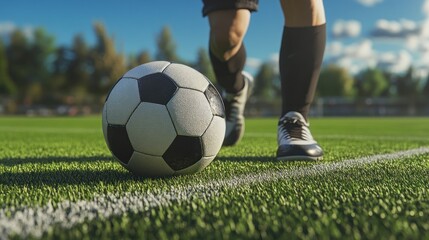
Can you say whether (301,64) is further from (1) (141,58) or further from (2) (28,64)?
(2) (28,64)

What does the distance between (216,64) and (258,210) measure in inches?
92.5

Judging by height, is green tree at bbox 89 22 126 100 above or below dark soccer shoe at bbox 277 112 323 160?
below

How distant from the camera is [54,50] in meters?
45.8

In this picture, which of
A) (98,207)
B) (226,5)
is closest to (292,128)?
(226,5)

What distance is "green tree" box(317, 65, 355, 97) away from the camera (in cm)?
5516

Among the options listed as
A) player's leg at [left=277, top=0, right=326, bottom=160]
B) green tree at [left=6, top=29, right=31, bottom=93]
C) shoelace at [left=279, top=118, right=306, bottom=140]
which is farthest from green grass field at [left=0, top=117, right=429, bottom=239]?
green tree at [left=6, top=29, right=31, bottom=93]

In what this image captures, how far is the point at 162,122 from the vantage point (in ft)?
6.18

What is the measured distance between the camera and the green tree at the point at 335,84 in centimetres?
5516

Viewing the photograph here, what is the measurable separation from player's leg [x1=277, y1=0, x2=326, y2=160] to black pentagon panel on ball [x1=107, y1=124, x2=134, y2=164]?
42.6 inches

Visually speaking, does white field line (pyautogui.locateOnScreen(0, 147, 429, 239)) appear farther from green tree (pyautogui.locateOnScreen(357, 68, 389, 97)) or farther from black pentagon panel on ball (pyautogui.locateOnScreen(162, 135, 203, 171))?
green tree (pyautogui.locateOnScreen(357, 68, 389, 97))

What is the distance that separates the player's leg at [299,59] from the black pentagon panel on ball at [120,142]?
1.08 m

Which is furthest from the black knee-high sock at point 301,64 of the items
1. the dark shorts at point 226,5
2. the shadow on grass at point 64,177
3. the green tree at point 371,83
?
the green tree at point 371,83

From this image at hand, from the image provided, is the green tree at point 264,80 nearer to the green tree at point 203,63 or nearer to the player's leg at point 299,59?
the green tree at point 203,63

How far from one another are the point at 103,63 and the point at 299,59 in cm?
4135
